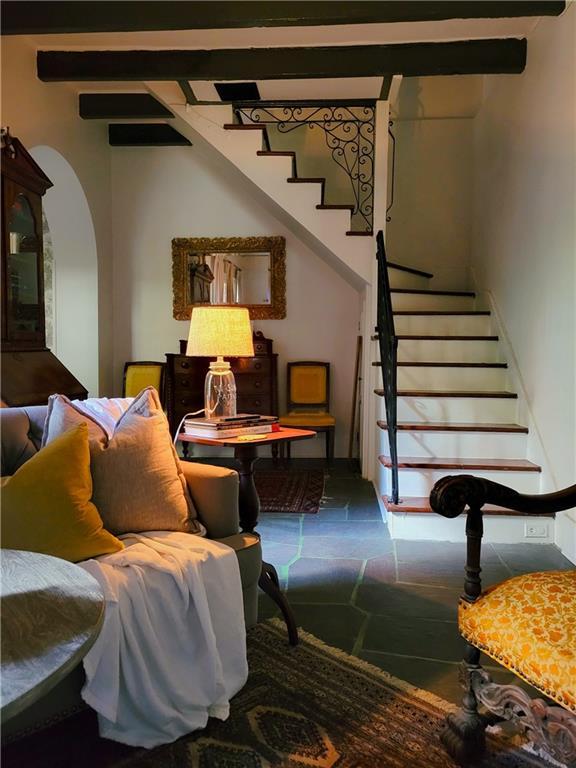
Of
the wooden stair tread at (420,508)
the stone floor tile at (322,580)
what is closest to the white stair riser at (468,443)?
the wooden stair tread at (420,508)

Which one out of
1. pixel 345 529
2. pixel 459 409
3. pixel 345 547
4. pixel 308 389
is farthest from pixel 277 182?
pixel 345 547

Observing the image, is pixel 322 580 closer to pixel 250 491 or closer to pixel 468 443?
pixel 250 491

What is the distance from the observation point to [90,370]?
5336mm

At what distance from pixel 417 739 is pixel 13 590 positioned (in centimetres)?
119

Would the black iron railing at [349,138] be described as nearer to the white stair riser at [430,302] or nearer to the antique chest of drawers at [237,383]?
the white stair riser at [430,302]

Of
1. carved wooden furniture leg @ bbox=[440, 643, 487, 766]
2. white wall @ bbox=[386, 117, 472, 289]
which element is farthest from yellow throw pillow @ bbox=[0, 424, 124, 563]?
white wall @ bbox=[386, 117, 472, 289]

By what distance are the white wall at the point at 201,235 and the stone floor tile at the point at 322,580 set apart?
2729mm

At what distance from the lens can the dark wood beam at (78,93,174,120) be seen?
183 inches

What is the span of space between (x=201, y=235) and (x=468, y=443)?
11.2 feet

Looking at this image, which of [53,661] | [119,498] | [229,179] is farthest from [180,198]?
[53,661]

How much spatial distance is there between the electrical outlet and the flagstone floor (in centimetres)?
6

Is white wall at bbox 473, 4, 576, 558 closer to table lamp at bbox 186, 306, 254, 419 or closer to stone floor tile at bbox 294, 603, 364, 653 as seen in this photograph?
stone floor tile at bbox 294, 603, 364, 653

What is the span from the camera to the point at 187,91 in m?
4.21

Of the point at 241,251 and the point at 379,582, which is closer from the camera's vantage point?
the point at 379,582
